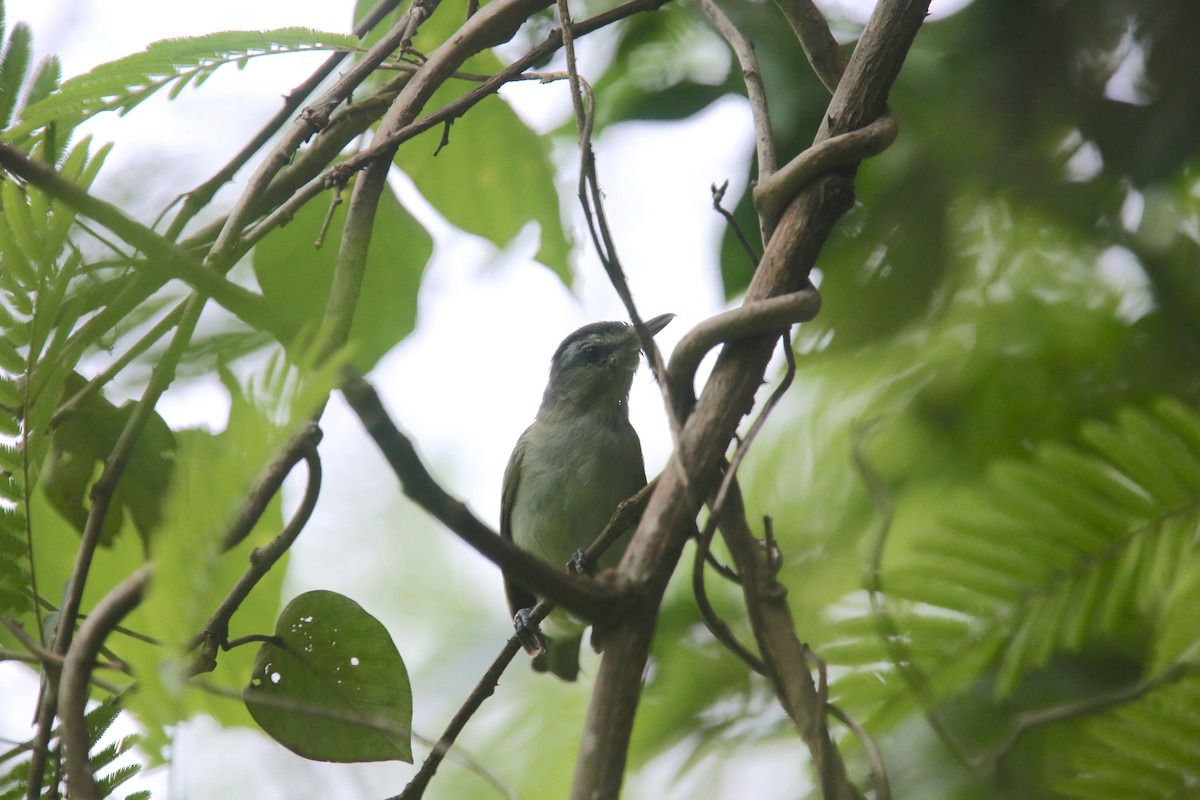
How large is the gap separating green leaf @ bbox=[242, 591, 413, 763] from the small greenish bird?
180 cm

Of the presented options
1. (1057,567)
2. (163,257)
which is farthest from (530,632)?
(163,257)

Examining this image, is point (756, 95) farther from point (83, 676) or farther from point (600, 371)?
point (600, 371)

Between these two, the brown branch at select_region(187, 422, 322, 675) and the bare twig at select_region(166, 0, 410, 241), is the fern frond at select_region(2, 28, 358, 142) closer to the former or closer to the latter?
the bare twig at select_region(166, 0, 410, 241)

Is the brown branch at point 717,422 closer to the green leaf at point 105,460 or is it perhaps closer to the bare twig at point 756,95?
the bare twig at point 756,95

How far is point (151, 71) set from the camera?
5.83 feet

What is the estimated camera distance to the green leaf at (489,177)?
240cm

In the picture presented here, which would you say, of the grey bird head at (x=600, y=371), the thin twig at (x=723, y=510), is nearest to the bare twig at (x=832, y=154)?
the thin twig at (x=723, y=510)

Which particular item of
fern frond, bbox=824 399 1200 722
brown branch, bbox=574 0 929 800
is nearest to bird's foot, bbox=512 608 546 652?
fern frond, bbox=824 399 1200 722

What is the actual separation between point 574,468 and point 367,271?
1.69m

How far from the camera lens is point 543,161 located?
246 centimetres

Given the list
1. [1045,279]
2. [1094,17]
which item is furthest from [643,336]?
[1094,17]

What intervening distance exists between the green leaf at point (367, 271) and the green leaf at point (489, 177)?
15 centimetres

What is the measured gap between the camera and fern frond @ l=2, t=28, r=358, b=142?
1.67 meters

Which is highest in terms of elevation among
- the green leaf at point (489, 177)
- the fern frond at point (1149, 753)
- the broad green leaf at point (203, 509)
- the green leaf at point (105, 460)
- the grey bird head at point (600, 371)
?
the grey bird head at point (600, 371)
